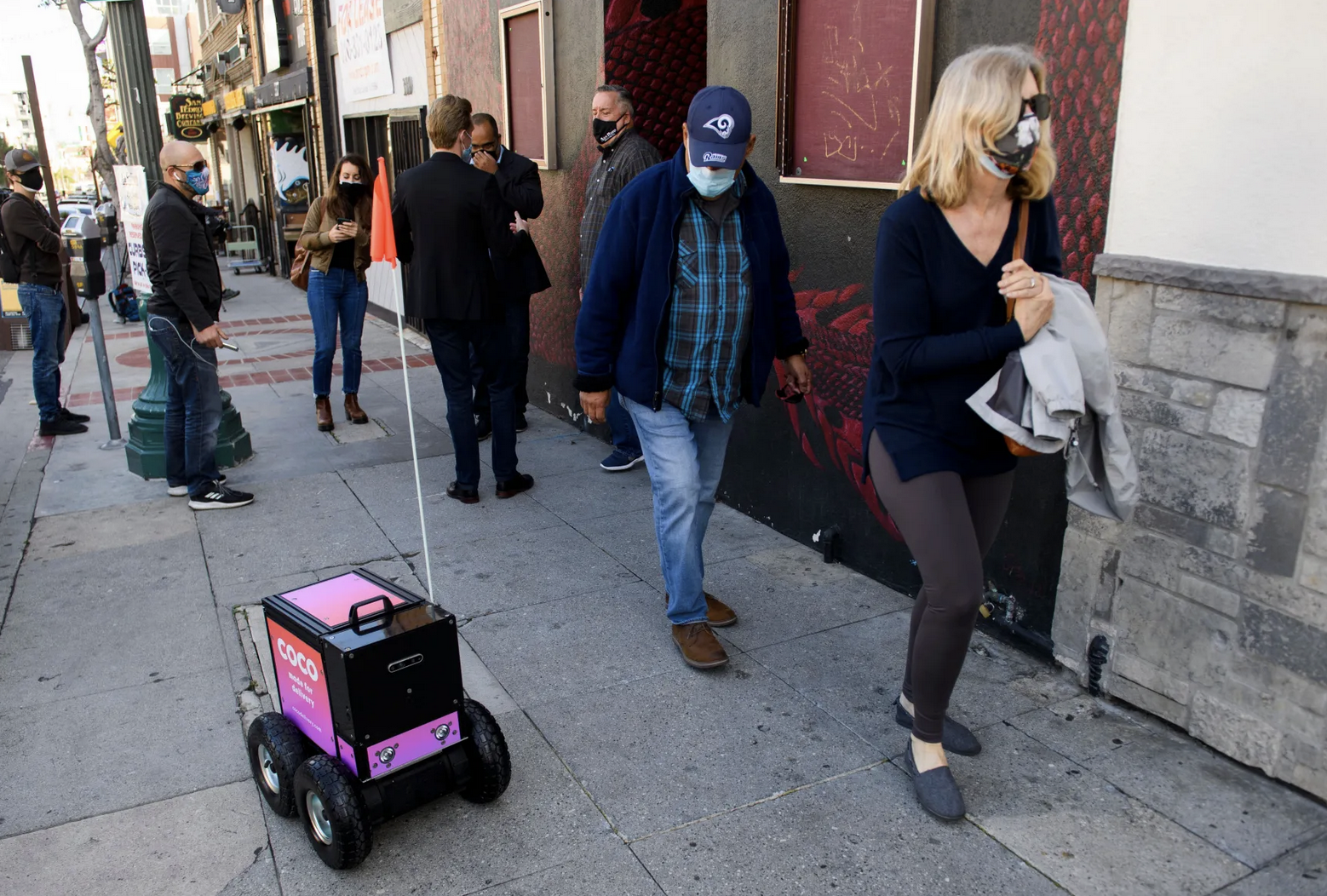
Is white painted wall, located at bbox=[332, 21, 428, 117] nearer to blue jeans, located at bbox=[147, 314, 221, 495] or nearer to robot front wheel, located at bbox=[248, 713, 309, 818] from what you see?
blue jeans, located at bbox=[147, 314, 221, 495]

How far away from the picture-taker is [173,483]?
5.68 meters

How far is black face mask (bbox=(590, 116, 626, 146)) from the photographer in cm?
546

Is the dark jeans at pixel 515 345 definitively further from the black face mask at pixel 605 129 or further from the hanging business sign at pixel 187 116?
the hanging business sign at pixel 187 116

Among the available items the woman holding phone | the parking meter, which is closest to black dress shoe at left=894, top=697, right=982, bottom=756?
the woman holding phone

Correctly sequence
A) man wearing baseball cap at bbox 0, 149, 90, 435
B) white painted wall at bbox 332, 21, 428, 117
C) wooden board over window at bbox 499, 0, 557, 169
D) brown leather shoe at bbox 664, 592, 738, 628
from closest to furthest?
brown leather shoe at bbox 664, 592, 738, 628 < wooden board over window at bbox 499, 0, 557, 169 < man wearing baseball cap at bbox 0, 149, 90, 435 < white painted wall at bbox 332, 21, 428, 117

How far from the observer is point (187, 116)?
18.8 meters

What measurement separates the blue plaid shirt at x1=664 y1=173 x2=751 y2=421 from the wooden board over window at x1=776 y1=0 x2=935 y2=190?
82cm

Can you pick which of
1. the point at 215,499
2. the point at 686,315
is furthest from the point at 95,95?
the point at 686,315

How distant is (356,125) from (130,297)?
3.33 meters

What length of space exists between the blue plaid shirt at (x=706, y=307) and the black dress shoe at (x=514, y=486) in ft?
7.61

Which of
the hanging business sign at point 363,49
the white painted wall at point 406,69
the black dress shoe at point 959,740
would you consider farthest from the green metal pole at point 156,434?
the hanging business sign at point 363,49

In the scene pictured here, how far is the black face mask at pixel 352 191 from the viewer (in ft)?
22.0

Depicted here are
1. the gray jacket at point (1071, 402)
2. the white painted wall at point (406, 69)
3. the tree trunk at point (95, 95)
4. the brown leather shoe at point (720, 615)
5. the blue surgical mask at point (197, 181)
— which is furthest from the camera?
the tree trunk at point (95, 95)

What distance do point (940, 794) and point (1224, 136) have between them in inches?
78.4
